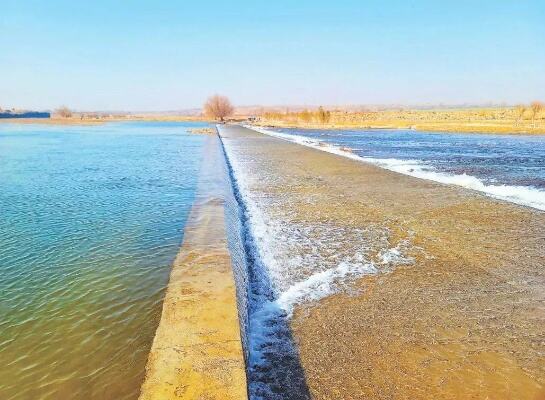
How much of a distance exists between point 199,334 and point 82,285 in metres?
2.56

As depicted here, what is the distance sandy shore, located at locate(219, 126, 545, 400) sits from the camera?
3.75 meters

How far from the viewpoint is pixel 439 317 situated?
4.97 meters

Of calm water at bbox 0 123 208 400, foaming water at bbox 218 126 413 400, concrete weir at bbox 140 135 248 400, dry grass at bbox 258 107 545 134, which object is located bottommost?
dry grass at bbox 258 107 545 134

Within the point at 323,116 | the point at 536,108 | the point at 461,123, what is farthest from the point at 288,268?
the point at 323,116

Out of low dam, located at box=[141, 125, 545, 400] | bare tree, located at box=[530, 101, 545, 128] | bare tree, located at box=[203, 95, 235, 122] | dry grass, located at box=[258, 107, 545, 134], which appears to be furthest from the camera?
bare tree, located at box=[203, 95, 235, 122]

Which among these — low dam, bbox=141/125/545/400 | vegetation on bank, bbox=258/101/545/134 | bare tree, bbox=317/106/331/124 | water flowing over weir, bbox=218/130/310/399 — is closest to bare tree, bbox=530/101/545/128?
vegetation on bank, bbox=258/101/545/134

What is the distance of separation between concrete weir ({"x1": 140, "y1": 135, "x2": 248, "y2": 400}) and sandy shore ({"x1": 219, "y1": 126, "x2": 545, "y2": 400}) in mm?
776

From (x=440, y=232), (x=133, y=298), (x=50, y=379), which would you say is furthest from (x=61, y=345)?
(x=440, y=232)

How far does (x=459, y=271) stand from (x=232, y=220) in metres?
4.75

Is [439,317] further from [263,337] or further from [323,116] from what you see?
[323,116]

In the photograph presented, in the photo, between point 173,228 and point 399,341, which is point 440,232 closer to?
point 399,341

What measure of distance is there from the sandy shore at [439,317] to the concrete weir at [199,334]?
78 centimetres

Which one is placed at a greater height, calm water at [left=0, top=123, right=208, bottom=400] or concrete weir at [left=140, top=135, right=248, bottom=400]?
concrete weir at [left=140, top=135, right=248, bottom=400]

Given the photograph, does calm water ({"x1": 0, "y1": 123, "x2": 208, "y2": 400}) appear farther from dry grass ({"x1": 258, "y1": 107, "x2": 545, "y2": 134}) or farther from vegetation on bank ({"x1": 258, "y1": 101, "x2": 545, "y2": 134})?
vegetation on bank ({"x1": 258, "y1": 101, "x2": 545, "y2": 134})
